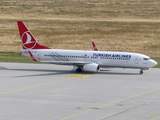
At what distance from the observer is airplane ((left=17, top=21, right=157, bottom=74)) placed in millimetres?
61562

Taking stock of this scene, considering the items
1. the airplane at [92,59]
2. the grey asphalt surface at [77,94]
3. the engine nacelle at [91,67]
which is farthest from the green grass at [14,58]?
the engine nacelle at [91,67]

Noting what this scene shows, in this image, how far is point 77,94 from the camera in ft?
153

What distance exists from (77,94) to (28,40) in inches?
904

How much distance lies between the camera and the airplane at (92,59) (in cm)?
6156

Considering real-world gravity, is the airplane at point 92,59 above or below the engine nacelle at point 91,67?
above

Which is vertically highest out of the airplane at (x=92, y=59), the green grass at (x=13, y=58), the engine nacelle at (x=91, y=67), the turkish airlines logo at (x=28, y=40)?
the turkish airlines logo at (x=28, y=40)

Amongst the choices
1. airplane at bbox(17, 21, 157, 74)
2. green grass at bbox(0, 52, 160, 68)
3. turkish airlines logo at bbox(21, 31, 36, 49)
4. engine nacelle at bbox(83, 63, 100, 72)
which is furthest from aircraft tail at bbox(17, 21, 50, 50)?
green grass at bbox(0, 52, 160, 68)

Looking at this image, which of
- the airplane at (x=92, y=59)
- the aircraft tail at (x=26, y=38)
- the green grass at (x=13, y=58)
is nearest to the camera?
the airplane at (x=92, y=59)

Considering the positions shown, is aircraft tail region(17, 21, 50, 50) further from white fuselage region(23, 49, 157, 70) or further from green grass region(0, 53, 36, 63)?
green grass region(0, 53, 36, 63)

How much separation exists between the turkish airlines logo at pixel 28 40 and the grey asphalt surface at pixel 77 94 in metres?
3.38

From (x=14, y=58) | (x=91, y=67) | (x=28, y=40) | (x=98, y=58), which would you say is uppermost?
(x=28, y=40)

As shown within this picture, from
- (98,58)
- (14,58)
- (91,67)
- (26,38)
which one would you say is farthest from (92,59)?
(14,58)

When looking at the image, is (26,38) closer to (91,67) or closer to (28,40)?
(28,40)

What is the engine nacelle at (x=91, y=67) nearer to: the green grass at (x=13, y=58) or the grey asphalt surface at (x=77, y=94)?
the grey asphalt surface at (x=77, y=94)
